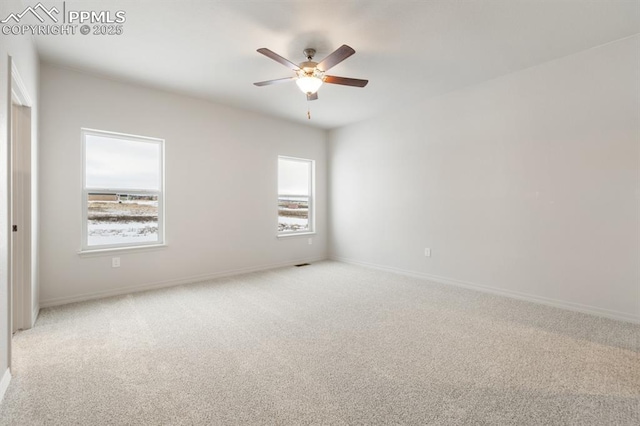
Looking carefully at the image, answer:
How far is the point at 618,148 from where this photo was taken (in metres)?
2.97

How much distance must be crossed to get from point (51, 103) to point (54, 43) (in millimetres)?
737

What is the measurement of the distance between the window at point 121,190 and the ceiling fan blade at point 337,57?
2673 mm

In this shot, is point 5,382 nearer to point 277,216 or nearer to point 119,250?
point 119,250

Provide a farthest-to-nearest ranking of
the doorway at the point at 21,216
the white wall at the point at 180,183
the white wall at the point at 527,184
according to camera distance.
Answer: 1. the white wall at the point at 180,183
2. the white wall at the point at 527,184
3. the doorway at the point at 21,216

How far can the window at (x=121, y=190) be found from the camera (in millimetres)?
3646

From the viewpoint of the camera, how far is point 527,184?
357cm

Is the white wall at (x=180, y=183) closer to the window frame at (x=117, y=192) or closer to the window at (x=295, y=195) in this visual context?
the window frame at (x=117, y=192)

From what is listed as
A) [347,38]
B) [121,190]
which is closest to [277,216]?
[121,190]

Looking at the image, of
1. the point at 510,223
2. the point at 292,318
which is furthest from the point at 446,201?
the point at 292,318

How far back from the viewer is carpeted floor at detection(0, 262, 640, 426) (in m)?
1.67

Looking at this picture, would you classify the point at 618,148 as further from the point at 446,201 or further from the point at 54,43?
the point at 54,43

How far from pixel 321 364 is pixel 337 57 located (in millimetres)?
2490

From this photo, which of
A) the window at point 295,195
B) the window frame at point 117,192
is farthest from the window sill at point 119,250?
the window at point 295,195

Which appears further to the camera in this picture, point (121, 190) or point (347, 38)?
point (121, 190)
